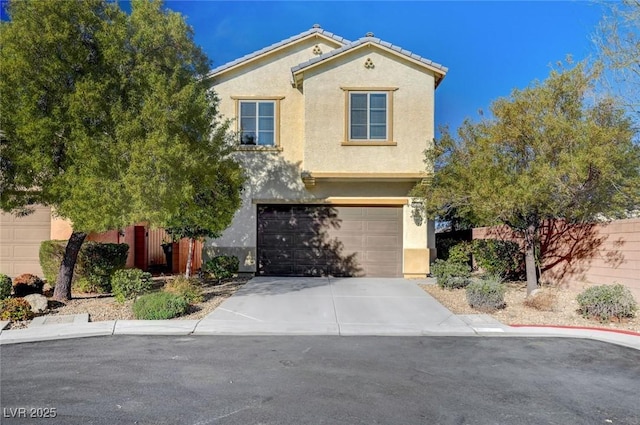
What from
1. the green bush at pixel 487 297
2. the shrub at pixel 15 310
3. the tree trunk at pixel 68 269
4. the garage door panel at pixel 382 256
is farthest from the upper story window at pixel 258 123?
the green bush at pixel 487 297

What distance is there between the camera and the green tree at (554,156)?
959 cm

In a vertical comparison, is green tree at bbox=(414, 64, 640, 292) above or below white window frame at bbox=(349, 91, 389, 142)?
below

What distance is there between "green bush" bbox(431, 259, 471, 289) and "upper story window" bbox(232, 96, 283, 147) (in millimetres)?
6987

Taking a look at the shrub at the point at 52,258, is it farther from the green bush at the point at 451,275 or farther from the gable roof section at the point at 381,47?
the green bush at the point at 451,275

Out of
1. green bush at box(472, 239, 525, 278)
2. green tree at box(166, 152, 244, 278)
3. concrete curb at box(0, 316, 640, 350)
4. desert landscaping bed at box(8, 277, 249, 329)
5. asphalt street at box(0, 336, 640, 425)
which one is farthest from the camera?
green bush at box(472, 239, 525, 278)

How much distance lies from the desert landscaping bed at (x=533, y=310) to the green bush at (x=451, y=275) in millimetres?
172

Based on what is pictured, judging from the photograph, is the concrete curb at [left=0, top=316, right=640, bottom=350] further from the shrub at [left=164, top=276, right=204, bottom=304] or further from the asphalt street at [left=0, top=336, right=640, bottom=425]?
the shrub at [left=164, top=276, right=204, bottom=304]

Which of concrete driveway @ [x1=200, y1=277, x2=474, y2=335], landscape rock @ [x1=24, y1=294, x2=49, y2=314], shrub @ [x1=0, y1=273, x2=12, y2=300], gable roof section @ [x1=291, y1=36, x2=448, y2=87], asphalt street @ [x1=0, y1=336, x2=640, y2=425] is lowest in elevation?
asphalt street @ [x1=0, y1=336, x2=640, y2=425]

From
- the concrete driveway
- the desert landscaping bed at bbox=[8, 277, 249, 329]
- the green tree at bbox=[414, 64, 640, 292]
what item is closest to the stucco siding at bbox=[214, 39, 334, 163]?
the concrete driveway

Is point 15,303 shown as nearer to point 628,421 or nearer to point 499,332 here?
point 499,332

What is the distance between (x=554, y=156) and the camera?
1021 centimetres

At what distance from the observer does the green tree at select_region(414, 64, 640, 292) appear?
959 centimetres

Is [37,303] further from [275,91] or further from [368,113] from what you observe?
[368,113]

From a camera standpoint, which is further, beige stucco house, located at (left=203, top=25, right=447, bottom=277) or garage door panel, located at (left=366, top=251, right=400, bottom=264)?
garage door panel, located at (left=366, top=251, right=400, bottom=264)
